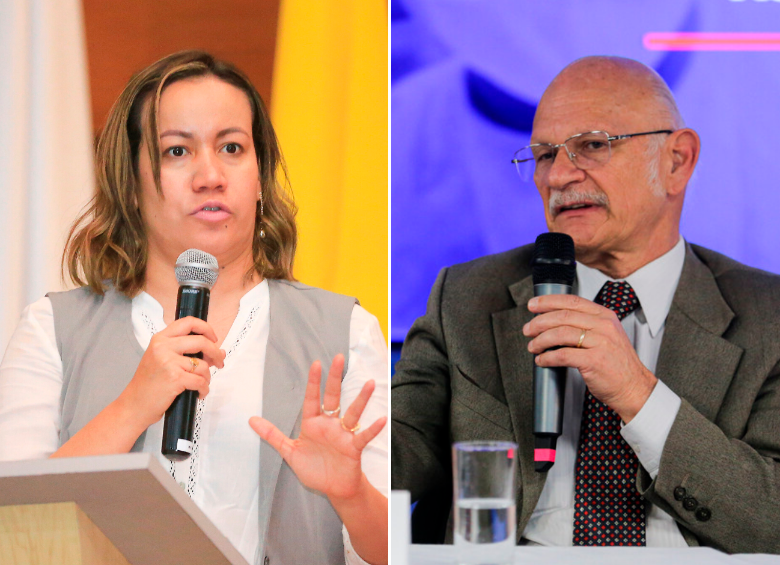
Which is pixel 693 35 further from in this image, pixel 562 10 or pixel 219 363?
pixel 219 363

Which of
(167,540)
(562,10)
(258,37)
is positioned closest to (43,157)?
(258,37)

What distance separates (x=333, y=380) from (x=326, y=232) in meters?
0.43

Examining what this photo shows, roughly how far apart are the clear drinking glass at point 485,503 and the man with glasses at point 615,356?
73cm

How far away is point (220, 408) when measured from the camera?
79.3 inches

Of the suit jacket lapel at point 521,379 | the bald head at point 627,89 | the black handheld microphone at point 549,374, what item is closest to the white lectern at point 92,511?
A: the black handheld microphone at point 549,374

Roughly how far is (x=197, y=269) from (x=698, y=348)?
1.48 m

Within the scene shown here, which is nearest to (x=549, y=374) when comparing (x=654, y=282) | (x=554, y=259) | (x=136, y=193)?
(x=554, y=259)

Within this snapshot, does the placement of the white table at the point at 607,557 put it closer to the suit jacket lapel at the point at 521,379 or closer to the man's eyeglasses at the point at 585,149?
the suit jacket lapel at the point at 521,379

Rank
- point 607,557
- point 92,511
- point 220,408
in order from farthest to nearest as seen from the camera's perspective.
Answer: point 220,408, point 607,557, point 92,511

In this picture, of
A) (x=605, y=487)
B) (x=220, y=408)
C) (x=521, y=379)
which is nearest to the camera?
(x=220, y=408)

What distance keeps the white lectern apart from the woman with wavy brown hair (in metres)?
0.57

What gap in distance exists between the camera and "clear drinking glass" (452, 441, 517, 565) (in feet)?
4.58

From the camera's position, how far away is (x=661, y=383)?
229 cm

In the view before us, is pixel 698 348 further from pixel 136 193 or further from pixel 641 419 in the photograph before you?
pixel 136 193
